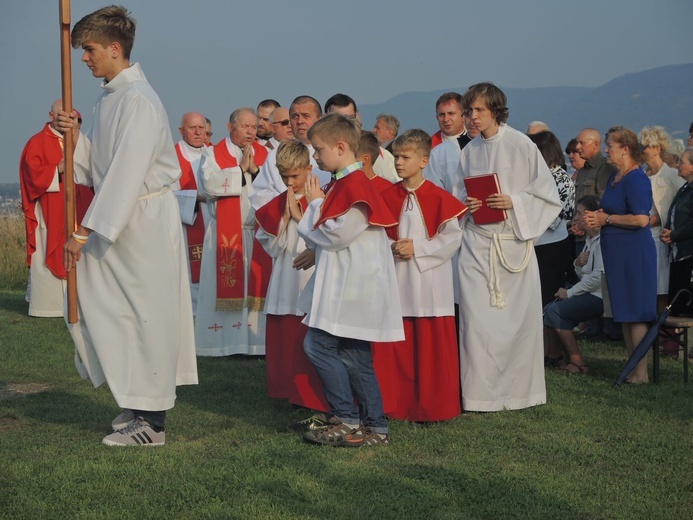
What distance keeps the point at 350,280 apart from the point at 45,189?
7.06 m

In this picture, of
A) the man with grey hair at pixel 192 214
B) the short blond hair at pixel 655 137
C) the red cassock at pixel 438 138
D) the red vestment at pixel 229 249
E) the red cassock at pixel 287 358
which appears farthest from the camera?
the man with grey hair at pixel 192 214

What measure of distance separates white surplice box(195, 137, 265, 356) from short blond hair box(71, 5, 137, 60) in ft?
14.7

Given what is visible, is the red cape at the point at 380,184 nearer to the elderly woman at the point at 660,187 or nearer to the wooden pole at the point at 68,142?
the wooden pole at the point at 68,142

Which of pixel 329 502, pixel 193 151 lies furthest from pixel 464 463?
pixel 193 151

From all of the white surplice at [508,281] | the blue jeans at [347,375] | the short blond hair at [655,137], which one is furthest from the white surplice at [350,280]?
the short blond hair at [655,137]

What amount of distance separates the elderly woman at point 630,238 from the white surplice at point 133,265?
3957mm

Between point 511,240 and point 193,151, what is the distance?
5.39 metres

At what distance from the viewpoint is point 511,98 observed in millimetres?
142375

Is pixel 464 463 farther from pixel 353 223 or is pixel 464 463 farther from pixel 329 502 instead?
pixel 353 223

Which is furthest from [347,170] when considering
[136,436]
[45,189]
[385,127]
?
[45,189]

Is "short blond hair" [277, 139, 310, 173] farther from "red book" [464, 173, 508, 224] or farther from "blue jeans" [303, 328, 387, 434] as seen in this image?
"blue jeans" [303, 328, 387, 434]

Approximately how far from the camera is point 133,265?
5996 mm

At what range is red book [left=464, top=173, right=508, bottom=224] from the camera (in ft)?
24.7

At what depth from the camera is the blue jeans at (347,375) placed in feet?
20.3
